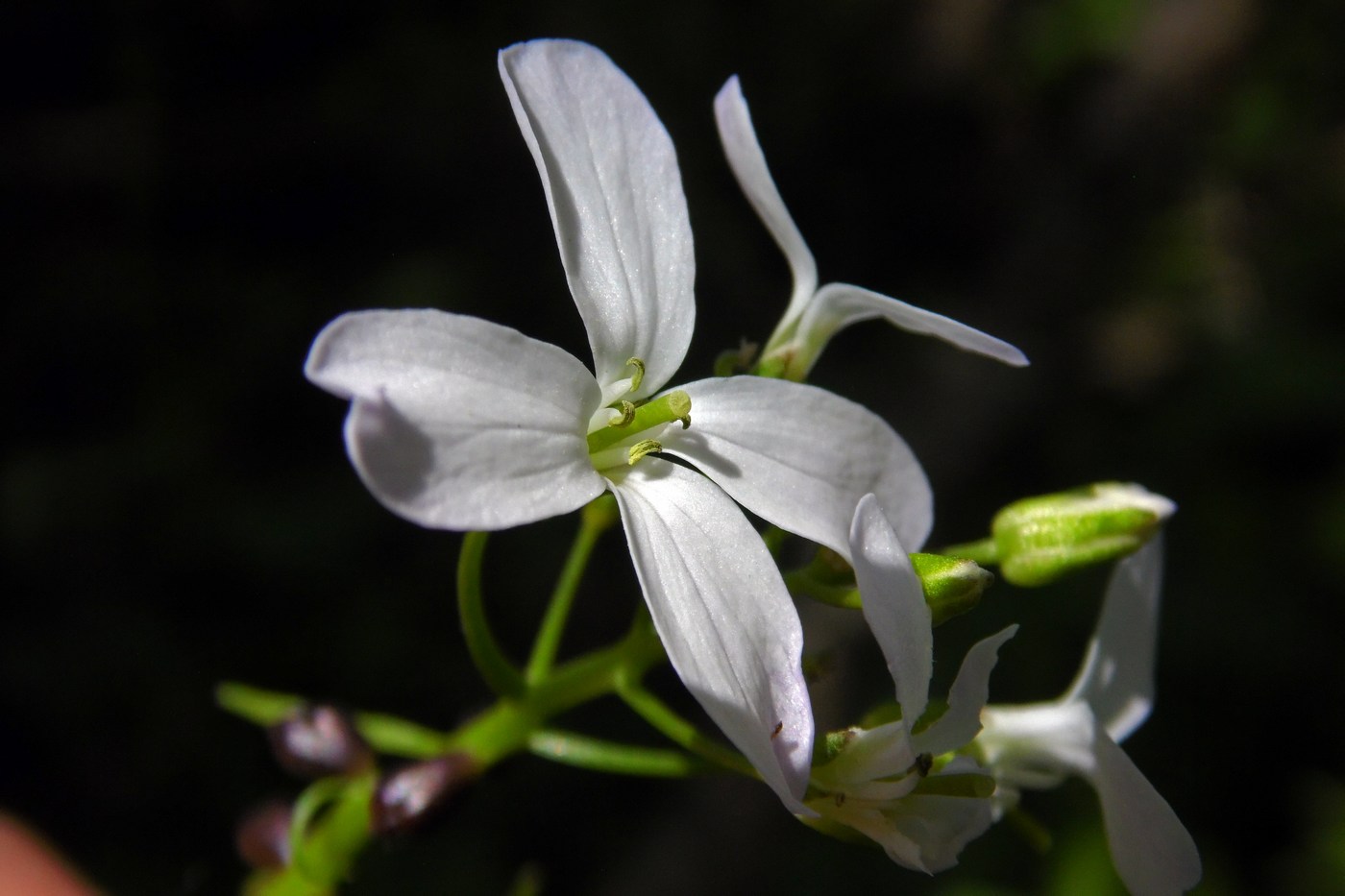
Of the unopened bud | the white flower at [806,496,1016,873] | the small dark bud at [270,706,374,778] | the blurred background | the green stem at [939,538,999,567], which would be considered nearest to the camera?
the white flower at [806,496,1016,873]

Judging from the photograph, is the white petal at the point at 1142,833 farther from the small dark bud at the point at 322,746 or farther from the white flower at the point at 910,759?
the small dark bud at the point at 322,746

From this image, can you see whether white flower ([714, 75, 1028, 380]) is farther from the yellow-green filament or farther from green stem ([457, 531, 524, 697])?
green stem ([457, 531, 524, 697])

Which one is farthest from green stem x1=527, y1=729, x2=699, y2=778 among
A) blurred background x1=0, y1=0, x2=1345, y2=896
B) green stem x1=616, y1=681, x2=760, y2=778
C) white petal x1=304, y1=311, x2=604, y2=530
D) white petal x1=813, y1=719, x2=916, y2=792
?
blurred background x1=0, y1=0, x2=1345, y2=896

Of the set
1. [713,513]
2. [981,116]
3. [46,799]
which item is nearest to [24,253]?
[46,799]

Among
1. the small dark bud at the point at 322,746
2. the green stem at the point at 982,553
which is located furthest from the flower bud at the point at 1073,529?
the small dark bud at the point at 322,746

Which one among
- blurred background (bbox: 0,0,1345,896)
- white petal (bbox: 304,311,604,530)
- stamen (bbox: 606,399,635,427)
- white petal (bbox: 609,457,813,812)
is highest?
white petal (bbox: 304,311,604,530)

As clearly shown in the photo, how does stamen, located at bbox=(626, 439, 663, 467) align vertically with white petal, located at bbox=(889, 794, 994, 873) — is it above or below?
above
